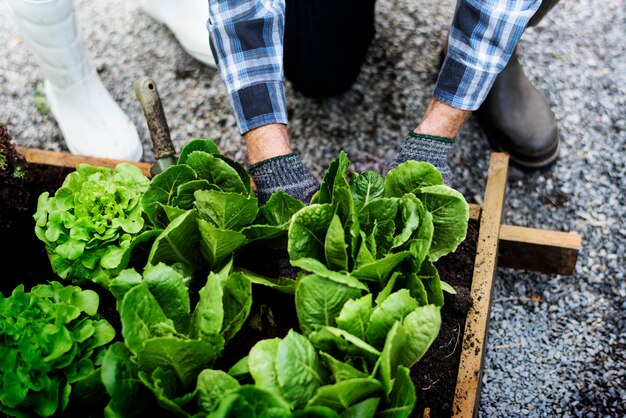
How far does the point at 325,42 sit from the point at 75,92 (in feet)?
2.67

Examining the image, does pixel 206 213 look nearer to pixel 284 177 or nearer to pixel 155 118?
pixel 284 177

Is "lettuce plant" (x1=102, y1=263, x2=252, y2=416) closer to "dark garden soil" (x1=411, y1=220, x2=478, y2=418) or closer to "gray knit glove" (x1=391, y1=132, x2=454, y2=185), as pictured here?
"dark garden soil" (x1=411, y1=220, x2=478, y2=418)

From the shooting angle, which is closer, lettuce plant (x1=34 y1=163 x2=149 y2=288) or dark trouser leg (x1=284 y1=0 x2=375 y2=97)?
lettuce plant (x1=34 y1=163 x2=149 y2=288)

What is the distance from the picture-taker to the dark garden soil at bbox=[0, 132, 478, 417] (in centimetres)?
128

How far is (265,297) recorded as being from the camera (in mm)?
1351

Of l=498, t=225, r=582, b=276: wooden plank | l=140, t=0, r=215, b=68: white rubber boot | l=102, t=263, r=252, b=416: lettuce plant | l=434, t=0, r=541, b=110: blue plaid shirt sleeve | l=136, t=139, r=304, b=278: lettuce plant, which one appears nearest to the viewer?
l=102, t=263, r=252, b=416: lettuce plant

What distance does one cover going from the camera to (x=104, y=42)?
2.59m

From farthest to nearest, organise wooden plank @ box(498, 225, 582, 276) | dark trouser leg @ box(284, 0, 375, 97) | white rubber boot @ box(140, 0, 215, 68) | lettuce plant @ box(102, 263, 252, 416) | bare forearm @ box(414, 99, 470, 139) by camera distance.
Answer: white rubber boot @ box(140, 0, 215, 68), dark trouser leg @ box(284, 0, 375, 97), wooden plank @ box(498, 225, 582, 276), bare forearm @ box(414, 99, 470, 139), lettuce plant @ box(102, 263, 252, 416)

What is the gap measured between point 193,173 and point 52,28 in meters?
0.76

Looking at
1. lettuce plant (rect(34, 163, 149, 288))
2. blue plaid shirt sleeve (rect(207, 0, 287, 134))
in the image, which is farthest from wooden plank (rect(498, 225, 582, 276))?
lettuce plant (rect(34, 163, 149, 288))

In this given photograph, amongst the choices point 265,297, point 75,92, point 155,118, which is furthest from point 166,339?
point 75,92

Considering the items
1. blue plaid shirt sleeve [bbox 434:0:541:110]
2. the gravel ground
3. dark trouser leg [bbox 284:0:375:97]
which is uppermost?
blue plaid shirt sleeve [bbox 434:0:541:110]

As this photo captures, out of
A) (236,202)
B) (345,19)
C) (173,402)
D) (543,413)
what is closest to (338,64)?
(345,19)

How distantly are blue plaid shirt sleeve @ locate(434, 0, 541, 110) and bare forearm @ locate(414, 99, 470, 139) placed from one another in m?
0.02
